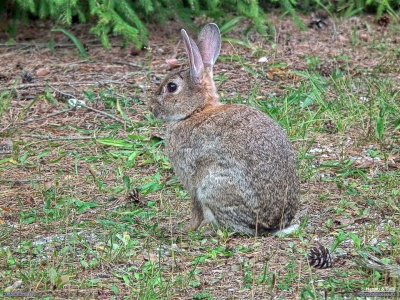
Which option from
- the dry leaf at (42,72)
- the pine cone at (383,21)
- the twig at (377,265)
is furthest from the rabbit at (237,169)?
the pine cone at (383,21)

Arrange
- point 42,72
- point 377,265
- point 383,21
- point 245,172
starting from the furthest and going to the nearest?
point 383,21 → point 42,72 → point 245,172 → point 377,265

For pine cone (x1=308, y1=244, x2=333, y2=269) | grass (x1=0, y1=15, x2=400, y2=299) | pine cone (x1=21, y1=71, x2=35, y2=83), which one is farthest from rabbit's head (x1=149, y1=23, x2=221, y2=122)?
pine cone (x1=21, y1=71, x2=35, y2=83)

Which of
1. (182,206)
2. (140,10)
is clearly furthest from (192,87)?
(140,10)

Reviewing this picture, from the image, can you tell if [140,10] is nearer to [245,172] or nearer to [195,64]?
[195,64]

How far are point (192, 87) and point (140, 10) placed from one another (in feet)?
11.1

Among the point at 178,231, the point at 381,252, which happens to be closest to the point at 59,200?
the point at 178,231

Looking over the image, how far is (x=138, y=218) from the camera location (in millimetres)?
6207

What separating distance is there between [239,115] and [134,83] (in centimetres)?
285

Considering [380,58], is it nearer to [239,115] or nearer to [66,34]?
[66,34]

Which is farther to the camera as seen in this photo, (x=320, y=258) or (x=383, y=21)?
(x=383, y=21)

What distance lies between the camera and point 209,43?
6582 mm

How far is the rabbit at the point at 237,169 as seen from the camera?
576cm

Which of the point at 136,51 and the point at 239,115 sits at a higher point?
the point at 239,115

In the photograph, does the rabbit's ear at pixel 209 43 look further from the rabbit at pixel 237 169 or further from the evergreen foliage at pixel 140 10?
the evergreen foliage at pixel 140 10
